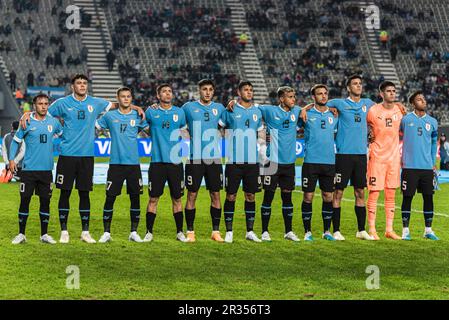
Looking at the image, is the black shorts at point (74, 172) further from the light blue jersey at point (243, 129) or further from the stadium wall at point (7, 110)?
the stadium wall at point (7, 110)

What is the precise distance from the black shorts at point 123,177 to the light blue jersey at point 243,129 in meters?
1.27

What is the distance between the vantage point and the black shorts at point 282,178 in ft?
39.5

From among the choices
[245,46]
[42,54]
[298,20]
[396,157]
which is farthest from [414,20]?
[396,157]

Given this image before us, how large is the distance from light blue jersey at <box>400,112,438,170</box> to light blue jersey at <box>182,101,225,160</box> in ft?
8.88

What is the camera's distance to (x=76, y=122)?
11516mm

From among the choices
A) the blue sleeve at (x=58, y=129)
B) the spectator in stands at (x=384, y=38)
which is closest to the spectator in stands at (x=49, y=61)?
the spectator in stands at (x=384, y=38)

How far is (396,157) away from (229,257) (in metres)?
3.20

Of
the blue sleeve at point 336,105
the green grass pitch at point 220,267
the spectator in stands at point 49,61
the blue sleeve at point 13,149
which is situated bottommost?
the green grass pitch at point 220,267

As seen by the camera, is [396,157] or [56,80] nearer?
[396,157]

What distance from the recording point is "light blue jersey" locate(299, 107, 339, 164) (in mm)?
12148

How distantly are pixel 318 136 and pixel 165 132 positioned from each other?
2.12 m

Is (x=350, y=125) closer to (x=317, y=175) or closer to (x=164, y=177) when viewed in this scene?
(x=317, y=175)
